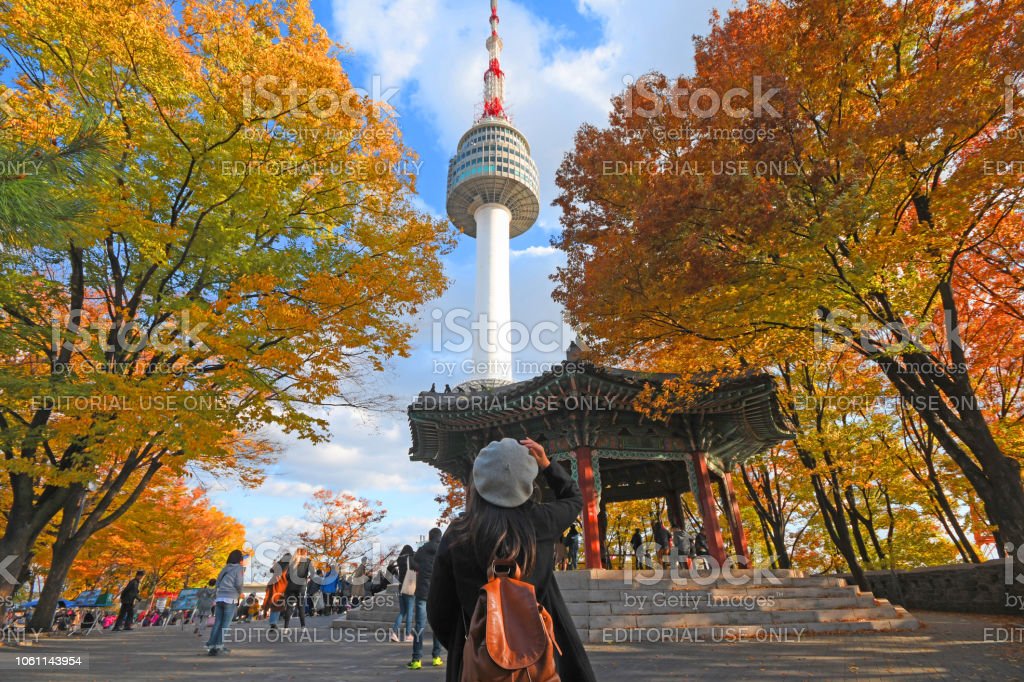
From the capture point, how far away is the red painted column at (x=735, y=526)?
14516mm

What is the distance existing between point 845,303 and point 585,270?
13.8ft

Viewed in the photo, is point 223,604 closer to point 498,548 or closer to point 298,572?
point 298,572

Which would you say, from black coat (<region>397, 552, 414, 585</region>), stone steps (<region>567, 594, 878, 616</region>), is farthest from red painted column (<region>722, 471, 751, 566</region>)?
black coat (<region>397, 552, 414, 585</region>)

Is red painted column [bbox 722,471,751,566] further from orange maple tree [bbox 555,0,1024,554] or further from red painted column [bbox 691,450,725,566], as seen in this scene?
orange maple tree [bbox 555,0,1024,554]

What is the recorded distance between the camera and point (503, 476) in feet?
→ 7.47

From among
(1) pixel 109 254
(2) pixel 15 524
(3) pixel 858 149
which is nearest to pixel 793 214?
(3) pixel 858 149

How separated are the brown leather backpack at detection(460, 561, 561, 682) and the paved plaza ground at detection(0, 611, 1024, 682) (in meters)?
5.11

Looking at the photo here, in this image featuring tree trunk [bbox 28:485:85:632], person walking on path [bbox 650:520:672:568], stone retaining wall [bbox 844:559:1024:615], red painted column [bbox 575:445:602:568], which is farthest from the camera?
person walking on path [bbox 650:520:672:568]

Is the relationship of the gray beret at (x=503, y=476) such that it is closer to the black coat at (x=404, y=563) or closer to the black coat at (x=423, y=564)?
the black coat at (x=423, y=564)

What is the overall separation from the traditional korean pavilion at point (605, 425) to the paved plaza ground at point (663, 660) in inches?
193

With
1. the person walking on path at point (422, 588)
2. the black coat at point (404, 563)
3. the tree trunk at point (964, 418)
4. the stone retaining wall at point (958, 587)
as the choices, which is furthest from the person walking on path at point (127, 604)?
the stone retaining wall at point (958, 587)

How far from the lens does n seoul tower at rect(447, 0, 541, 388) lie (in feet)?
182

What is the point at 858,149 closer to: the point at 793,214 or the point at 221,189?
the point at 793,214

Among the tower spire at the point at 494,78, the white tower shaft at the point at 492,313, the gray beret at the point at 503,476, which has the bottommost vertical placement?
the gray beret at the point at 503,476
